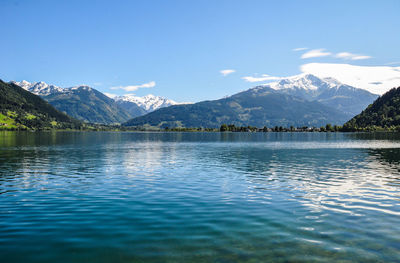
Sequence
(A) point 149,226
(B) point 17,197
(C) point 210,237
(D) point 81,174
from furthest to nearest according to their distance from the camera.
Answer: (D) point 81,174, (B) point 17,197, (A) point 149,226, (C) point 210,237

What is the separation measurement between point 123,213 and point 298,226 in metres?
14.9

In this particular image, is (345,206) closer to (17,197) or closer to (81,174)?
(17,197)

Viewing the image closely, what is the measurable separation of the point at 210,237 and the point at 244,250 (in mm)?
3023

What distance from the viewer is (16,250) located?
1894 centimetres

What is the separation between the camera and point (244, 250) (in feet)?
62.2

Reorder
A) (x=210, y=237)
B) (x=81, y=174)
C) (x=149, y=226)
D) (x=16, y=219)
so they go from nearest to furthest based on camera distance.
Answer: (x=210, y=237)
(x=149, y=226)
(x=16, y=219)
(x=81, y=174)

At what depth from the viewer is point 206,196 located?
1387 inches

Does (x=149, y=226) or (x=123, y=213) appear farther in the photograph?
(x=123, y=213)

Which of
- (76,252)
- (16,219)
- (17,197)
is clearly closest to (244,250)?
(76,252)

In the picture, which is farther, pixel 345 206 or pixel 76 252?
pixel 345 206

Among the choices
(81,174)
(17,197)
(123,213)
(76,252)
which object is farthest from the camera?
(81,174)

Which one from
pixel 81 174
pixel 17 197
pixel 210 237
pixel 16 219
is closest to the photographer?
pixel 210 237

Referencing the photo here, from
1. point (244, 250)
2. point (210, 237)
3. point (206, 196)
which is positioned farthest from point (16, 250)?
point (206, 196)

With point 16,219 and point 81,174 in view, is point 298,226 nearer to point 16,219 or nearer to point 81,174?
point 16,219
